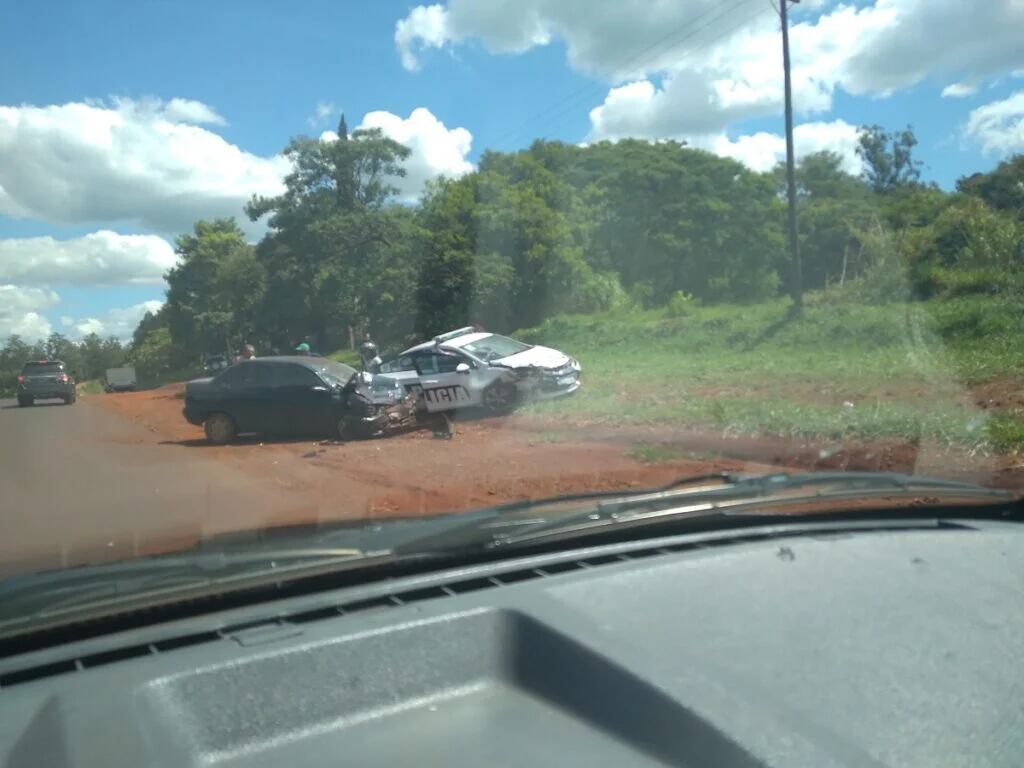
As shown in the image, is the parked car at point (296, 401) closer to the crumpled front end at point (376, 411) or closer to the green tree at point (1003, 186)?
the crumpled front end at point (376, 411)

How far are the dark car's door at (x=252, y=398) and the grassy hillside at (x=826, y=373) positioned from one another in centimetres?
453

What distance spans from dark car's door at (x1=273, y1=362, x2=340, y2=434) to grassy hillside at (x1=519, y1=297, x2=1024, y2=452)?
361 cm

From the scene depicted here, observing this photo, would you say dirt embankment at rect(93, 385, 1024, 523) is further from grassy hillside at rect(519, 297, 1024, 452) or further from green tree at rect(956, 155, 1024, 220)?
green tree at rect(956, 155, 1024, 220)

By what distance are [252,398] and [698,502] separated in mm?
13528

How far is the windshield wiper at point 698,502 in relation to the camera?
3303mm

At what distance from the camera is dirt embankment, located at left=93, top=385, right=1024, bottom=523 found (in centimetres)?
929

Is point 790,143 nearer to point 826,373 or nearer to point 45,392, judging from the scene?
point 826,373

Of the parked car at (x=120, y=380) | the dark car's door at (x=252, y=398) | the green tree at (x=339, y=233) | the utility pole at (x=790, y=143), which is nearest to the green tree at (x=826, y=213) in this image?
the utility pole at (x=790, y=143)

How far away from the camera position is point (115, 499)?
10461 millimetres

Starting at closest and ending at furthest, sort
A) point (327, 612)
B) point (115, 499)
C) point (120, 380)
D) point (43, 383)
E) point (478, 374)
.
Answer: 1. point (327, 612)
2. point (115, 499)
3. point (478, 374)
4. point (43, 383)
5. point (120, 380)

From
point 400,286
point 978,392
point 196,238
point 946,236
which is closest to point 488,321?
point 400,286

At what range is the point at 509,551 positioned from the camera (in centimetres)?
322

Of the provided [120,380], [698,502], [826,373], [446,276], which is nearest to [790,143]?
[826,373]

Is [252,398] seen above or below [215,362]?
below
